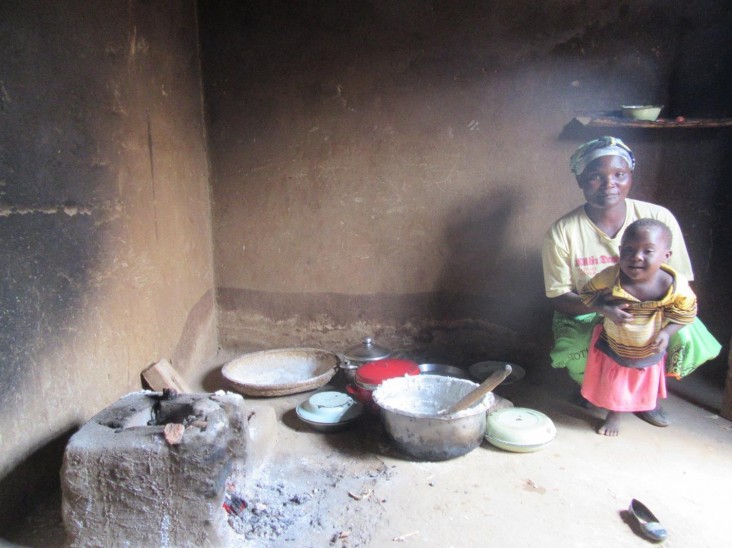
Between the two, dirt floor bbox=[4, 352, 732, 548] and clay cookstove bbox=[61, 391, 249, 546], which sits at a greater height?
clay cookstove bbox=[61, 391, 249, 546]

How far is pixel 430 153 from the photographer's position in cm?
331

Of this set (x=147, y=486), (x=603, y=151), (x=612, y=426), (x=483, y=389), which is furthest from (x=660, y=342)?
(x=147, y=486)

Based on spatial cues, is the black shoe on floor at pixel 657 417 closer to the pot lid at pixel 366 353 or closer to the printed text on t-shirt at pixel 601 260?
the printed text on t-shirt at pixel 601 260

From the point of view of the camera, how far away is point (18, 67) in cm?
177

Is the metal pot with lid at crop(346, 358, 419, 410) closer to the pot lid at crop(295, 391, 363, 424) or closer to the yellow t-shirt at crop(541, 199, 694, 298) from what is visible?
the pot lid at crop(295, 391, 363, 424)

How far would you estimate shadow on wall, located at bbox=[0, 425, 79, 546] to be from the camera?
1779 mm

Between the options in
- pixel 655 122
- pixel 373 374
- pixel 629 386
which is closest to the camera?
pixel 629 386

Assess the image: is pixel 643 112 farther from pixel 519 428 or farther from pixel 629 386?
pixel 519 428

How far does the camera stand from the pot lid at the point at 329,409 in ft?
8.55

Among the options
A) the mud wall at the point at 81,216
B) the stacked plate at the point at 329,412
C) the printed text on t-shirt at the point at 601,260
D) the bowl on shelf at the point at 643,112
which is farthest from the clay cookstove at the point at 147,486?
the bowl on shelf at the point at 643,112

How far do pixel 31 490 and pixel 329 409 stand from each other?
1291mm

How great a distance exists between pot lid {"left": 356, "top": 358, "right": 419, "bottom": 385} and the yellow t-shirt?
879 millimetres

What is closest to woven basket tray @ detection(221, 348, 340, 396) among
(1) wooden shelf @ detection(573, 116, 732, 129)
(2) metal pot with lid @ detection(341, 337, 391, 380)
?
(2) metal pot with lid @ detection(341, 337, 391, 380)

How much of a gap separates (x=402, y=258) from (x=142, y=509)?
217cm
